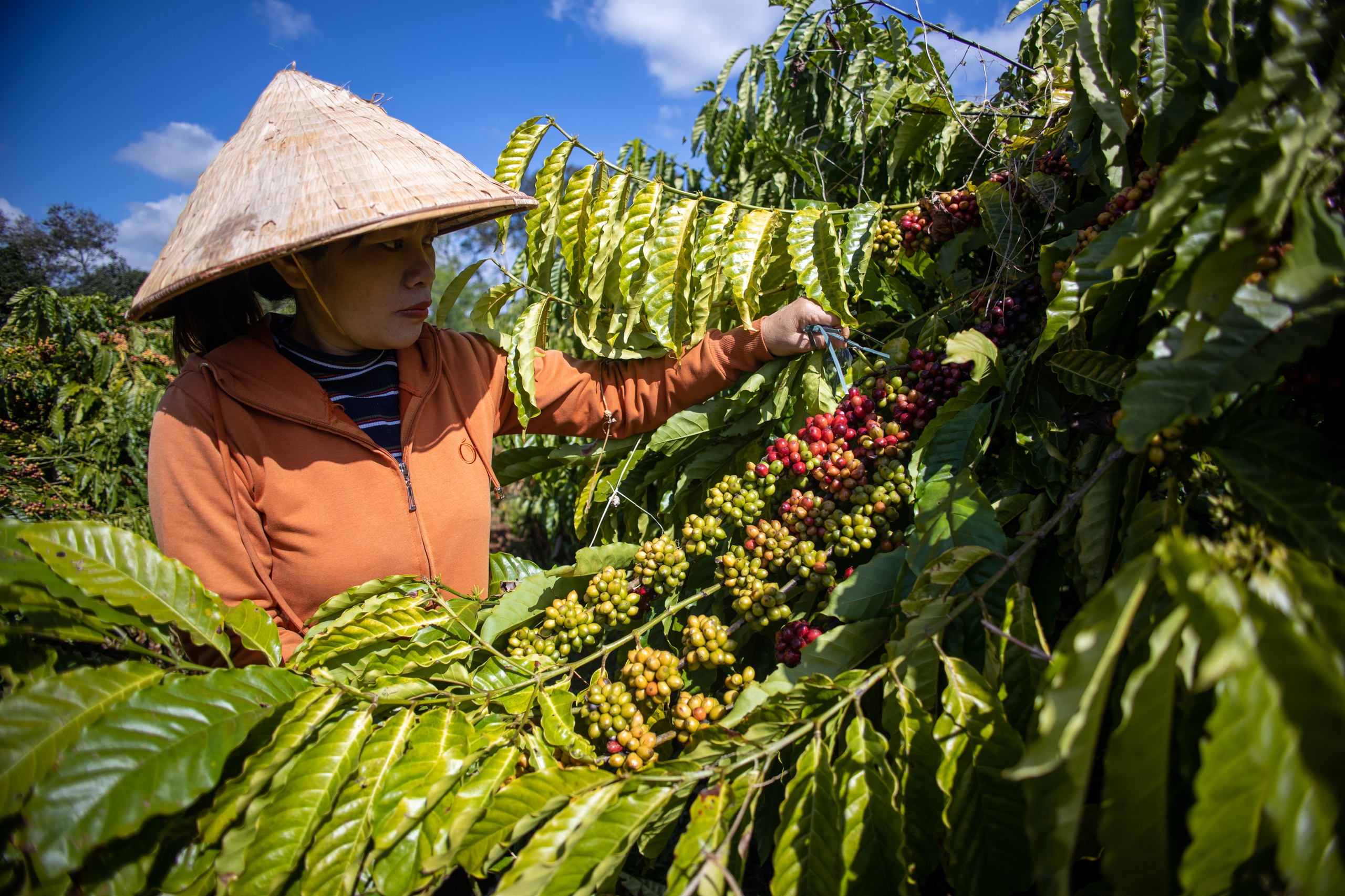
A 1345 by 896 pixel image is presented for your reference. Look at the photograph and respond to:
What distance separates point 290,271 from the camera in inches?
62.0

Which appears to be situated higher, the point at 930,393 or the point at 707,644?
the point at 930,393

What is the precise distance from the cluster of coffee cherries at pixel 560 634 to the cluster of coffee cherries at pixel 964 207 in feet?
4.58

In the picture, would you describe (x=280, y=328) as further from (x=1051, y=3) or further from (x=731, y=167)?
(x=731, y=167)

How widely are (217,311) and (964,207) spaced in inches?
80.4

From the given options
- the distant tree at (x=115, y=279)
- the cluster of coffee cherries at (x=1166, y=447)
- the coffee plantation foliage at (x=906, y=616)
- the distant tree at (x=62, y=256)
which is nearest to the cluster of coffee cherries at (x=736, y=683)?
the coffee plantation foliage at (x=906, y=616)

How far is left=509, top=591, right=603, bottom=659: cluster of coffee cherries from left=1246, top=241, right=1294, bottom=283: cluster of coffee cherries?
126 cm

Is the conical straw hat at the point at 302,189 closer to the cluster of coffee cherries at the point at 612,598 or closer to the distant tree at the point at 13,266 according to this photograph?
the cluster of coffee cherries at the point at 612,598

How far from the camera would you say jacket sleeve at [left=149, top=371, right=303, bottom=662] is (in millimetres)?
1460

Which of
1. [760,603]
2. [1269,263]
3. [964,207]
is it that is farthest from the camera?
[964,207]

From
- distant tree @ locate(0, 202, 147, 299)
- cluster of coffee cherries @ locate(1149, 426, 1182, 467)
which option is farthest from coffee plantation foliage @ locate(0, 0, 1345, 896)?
distant tree @ locate(0, 202, 147, 299)

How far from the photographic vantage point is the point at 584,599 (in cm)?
154

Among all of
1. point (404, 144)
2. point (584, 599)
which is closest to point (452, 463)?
point (584, 599)

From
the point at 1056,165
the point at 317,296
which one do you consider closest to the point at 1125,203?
the point at 1056,165

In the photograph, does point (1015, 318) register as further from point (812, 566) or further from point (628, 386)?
point (628, 386)
